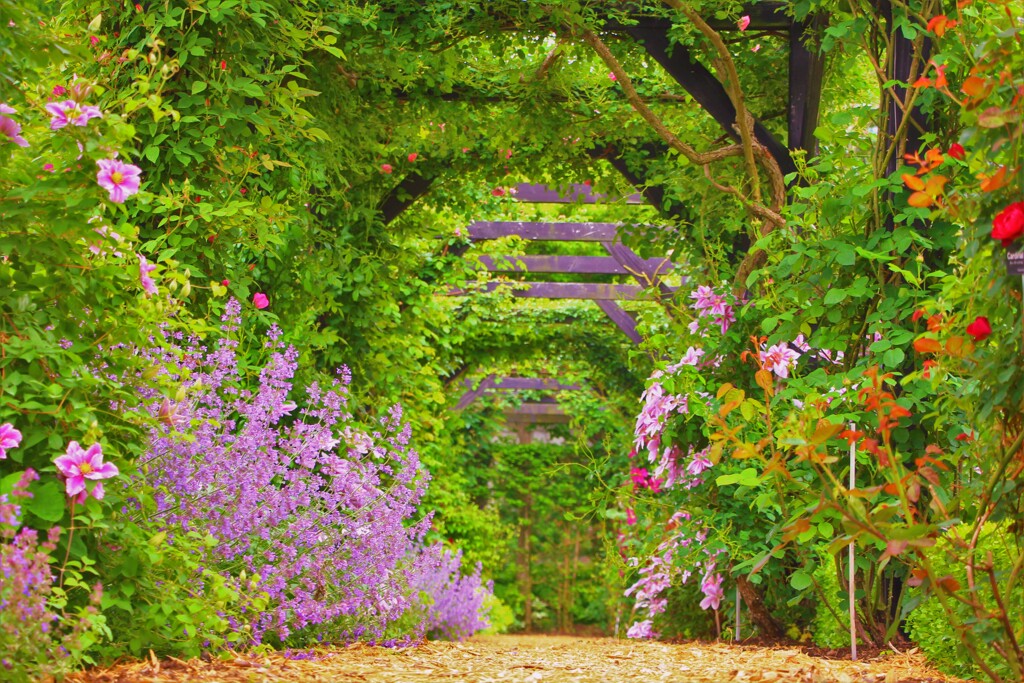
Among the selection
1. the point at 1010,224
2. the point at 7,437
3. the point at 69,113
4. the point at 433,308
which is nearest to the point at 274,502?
the point at 7,437

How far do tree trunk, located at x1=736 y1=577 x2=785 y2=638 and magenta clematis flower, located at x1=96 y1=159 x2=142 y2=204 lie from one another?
285cm

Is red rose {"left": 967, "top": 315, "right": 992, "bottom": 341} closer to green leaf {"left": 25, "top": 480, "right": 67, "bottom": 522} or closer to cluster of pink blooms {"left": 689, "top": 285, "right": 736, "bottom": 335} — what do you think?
green leaf {"left": 25, "top": 480, "right": 67, "bottom": 522}

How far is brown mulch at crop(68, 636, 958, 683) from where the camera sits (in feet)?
6.61

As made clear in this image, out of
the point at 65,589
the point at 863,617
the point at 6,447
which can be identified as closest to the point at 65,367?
the point at 6,447

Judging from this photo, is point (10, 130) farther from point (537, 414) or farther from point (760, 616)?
point (537, 414)

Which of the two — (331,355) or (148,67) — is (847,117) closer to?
(148,67)

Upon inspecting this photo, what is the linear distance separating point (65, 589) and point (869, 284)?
6.98ft

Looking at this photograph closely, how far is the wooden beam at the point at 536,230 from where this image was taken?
7.77m

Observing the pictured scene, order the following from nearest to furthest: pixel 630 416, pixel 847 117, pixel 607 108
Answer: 1. pixel 847 117
2. pixel 607 108
3. pixel 630 416

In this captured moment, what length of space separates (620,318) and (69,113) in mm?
7212

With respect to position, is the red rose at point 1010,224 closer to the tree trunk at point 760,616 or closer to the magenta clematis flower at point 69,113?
the magenta clematis flower at point 69,113

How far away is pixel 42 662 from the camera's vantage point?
1.64 metres

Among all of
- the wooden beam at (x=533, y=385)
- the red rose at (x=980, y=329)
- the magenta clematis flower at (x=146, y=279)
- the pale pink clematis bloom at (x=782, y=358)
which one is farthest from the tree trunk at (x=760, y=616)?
the wooden beam at (x=533, y=385)

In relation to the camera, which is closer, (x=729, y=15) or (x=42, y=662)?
(x=42, y=662)
